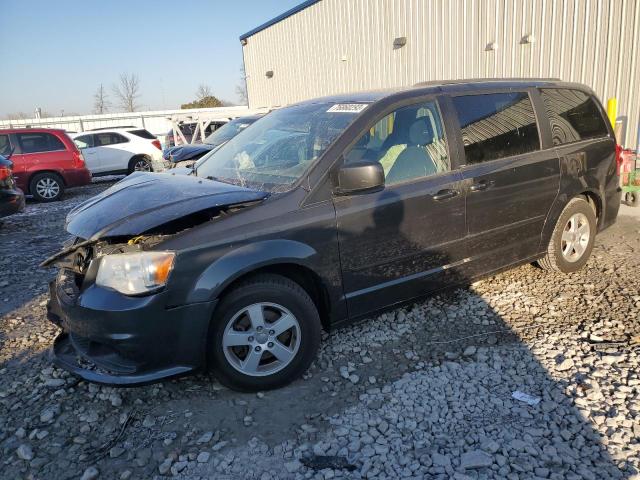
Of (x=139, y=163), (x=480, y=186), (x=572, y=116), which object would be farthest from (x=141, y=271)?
(x=139, y=163)

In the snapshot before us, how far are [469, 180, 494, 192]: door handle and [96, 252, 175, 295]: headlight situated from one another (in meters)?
2.23

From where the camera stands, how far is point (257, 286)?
9.30ft

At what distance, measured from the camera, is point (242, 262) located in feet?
8.99

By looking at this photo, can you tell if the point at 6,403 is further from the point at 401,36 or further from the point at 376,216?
the point at 401,36

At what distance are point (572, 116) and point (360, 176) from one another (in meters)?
2.63

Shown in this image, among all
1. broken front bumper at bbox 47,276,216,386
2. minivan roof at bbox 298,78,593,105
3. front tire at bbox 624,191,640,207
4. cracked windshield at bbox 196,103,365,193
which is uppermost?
minivan roof at bbox 298,78,593,105

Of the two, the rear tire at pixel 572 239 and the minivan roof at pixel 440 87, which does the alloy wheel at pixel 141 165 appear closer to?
the minivan roof at pixel 440 87

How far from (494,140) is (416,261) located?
1215 millimetres

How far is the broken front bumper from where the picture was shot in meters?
2.58

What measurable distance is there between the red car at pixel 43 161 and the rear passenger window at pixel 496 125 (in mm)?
10427

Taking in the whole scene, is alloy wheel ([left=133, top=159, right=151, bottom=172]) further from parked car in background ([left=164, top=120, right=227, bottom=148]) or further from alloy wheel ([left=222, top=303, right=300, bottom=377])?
alloy wheel ([left=222, top=303, right=300, bottom=377])

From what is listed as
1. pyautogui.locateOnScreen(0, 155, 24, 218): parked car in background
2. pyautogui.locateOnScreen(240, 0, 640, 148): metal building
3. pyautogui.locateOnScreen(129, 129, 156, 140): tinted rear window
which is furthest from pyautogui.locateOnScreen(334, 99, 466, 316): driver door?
pyautogui.locateOnScreen(129, 129, 156, 140): tinted rear window

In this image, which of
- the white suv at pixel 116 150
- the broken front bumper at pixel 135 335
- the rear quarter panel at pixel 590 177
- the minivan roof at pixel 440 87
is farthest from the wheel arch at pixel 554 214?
the white suv at pixel 116 150

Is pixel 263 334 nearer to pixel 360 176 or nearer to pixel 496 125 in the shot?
pixel 360 176
